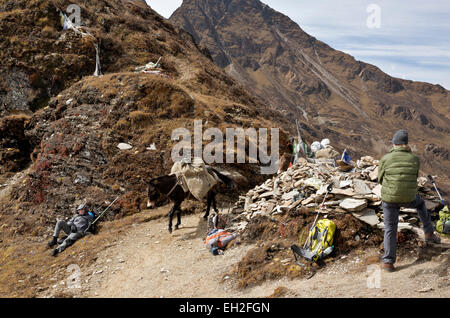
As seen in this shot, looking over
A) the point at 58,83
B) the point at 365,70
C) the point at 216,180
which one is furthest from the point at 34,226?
the point at 365,70

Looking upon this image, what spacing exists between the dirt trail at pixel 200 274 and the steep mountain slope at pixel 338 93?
10473 centimetres

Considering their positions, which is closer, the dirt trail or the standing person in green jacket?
the dirt trail

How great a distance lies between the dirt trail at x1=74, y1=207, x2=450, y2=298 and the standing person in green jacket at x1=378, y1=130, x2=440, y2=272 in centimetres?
52

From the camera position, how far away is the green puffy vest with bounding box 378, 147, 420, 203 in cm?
512

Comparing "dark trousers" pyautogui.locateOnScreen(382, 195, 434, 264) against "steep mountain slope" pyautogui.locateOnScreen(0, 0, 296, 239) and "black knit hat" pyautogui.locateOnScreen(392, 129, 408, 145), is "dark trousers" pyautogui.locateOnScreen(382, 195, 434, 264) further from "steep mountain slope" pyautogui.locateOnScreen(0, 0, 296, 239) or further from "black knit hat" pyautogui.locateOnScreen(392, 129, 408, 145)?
"steep mountain slope" pyautogui.locateOnScreen(0, 0, 296, 239)

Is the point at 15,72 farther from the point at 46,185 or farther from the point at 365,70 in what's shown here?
the point at 365,70

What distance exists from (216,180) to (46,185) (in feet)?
23.5

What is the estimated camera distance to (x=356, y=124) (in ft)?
424

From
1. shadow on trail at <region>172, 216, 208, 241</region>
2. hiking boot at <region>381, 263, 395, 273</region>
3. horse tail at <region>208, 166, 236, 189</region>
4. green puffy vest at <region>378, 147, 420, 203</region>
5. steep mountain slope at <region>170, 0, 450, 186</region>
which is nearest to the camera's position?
green puffy vest at <region>378, 147, 420, 203</region>

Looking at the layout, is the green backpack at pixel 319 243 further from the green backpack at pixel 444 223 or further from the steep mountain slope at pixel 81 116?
the steep mountain slope at pixel 81 116

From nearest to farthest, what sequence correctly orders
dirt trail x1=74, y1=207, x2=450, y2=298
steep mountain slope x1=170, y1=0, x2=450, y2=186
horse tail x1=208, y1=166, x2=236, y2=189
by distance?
dirt trail x1=74, y1=207, x2=450, y2=298 < horse tail x1=208, y1=166, x2=236, y2=189 < steep mountain slope x1=170, y1=0, x2=450, y2=186

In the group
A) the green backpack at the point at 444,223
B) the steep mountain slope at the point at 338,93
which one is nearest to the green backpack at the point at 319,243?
the green backpack at the point at 444,223

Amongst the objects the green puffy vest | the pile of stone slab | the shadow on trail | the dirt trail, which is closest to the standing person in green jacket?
the green puffy vest
